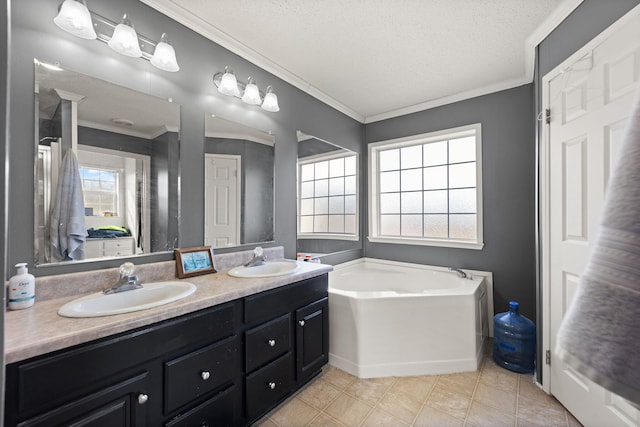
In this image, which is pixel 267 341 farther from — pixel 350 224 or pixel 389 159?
pixel 389 159

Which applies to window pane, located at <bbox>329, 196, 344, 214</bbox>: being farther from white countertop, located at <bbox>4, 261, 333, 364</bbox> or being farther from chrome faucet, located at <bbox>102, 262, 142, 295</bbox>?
chrome faucet, located at <bbox>102, 262, 142, 295</bbox>

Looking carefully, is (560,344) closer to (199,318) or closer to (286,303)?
(199,318)

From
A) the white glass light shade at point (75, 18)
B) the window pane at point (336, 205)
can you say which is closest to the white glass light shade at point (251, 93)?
the white glass light shade at point (75, 18)

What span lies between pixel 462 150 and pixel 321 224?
1751 millimetres

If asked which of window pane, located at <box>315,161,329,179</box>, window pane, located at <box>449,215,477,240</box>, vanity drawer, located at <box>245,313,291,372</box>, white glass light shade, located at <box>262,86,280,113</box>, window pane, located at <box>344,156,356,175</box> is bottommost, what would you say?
vanity drawer, located at <box>245,313,291,372</box>

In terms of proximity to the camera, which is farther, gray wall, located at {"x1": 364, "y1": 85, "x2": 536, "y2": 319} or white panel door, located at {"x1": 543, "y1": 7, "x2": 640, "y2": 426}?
gray wall, located at {"x1": 364, "y1": 85, "x2": 536, "y2": 319}

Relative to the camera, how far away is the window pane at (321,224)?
114 inches

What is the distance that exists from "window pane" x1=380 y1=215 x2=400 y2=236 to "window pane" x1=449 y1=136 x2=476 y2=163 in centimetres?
93

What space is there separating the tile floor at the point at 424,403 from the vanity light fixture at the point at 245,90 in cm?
212

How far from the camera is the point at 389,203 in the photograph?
3.47 m

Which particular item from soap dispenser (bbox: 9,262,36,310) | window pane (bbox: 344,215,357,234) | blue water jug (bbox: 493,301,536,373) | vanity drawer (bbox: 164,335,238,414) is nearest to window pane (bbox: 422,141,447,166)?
window pane (bbox: 344,215,357,234)

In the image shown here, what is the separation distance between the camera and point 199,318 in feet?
4.05

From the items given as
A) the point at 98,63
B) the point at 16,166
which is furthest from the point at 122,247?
the point at 98,63

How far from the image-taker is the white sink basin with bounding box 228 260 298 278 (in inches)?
71.4
